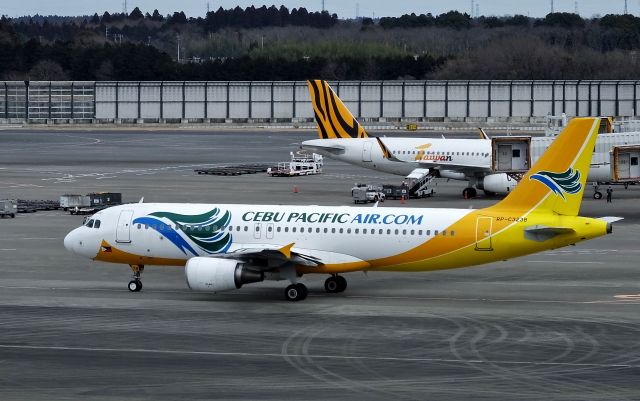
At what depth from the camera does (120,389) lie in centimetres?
3203

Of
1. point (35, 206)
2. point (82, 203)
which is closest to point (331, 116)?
point (82, 203)

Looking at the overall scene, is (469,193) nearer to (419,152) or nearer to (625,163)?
(419,152)

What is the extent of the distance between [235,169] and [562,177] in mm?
65226

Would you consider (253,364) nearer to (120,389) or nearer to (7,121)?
(120,389)

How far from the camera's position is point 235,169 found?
108 metres

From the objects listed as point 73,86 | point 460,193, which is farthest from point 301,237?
point 73,86

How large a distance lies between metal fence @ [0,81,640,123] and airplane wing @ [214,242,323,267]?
5384 inches

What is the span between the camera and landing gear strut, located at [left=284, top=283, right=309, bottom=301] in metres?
45.2

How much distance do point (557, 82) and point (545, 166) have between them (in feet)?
443

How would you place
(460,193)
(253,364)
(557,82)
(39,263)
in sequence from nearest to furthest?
(253,364) < (39,263) < (460,193) < (557,82)

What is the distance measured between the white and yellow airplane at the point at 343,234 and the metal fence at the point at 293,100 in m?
134

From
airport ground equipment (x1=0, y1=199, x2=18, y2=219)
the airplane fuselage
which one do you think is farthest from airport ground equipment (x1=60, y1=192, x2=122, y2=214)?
the airplane fuselage

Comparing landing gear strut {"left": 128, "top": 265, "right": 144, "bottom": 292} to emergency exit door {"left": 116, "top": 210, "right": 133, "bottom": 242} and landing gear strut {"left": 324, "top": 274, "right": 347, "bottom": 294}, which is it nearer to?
emergency exit door {"left": 116, "top": 210, "right": 133, "bottom": 242}

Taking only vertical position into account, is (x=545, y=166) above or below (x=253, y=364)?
above
